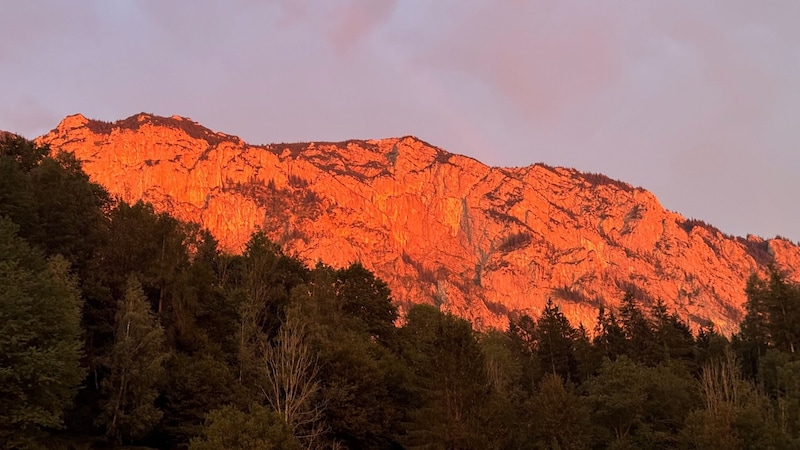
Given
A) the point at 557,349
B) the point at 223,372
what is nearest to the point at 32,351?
the point at 223,372

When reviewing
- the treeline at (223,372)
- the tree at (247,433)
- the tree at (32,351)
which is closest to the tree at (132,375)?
the treeline at (223,372)

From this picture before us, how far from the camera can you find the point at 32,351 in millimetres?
27781

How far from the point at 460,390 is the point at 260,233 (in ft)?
113

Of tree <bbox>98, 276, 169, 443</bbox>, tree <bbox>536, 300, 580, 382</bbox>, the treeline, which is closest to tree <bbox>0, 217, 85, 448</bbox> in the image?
the treeline

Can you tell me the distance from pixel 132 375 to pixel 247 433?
16.8 m

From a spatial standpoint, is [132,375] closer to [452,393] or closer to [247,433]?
[247,433]

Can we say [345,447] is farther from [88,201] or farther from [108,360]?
[88,201]

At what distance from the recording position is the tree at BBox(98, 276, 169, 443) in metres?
38.2

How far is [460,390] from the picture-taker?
40531 mm

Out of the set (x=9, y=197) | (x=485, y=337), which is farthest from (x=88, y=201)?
(x=485, y=337)

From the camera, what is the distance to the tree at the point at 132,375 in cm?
3819

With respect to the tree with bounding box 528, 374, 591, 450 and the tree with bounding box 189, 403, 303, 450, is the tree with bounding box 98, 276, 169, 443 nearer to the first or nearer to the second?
the tree with bounding box 189, 403, 303, 450

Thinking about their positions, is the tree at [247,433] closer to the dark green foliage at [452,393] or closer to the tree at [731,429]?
the dark green foliage at [452,393]

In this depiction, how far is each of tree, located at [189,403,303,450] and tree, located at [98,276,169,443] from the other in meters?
13.7
